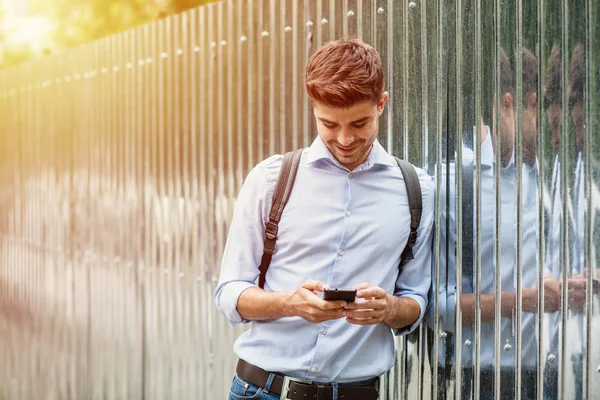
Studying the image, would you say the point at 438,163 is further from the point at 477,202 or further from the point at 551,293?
the point at 551,293

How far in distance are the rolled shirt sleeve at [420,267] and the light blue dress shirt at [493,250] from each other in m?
0.27

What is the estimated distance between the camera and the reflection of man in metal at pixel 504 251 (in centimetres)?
357

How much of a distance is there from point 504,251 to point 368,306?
32.2 inches

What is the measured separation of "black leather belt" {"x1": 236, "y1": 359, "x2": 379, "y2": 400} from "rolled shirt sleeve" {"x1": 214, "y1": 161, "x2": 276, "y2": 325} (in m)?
0.21

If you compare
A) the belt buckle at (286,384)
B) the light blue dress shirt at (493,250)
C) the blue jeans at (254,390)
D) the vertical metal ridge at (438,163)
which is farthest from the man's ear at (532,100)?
the belt buckle at (286,384)

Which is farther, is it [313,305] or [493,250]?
[493,250]

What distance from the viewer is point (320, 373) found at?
3379 mm

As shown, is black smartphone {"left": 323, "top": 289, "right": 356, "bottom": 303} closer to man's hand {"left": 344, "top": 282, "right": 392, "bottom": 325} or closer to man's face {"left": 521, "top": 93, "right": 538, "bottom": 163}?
man's hand {"left": 344, "top": 282, "right": 392, "bottom": 325}

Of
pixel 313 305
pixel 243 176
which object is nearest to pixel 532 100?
pixel 313 305

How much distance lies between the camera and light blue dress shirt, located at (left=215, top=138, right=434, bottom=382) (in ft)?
11.2

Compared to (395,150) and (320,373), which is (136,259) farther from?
(320,373)

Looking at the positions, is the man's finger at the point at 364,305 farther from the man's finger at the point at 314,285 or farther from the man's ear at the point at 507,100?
the man's ear at the point at 507,100

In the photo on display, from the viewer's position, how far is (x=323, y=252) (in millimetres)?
3438

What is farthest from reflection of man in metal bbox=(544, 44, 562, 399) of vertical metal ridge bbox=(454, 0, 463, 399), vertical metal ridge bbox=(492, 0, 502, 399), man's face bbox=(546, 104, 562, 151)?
vertical metal ridge bbox=(454, 0, 463, 399)
